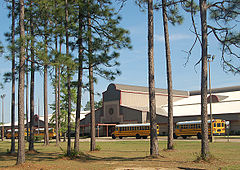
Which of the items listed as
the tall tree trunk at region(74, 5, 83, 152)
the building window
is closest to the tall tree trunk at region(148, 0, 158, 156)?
the tall tree trunk at region(74, 5, 83, 152)

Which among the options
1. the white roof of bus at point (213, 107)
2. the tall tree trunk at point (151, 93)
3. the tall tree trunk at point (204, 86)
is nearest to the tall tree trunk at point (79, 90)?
the tall tree trunk at point (151, 93)

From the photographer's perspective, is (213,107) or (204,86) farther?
(213,107)

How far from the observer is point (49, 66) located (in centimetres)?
1669

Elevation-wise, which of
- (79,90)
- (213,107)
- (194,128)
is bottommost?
(194,128)

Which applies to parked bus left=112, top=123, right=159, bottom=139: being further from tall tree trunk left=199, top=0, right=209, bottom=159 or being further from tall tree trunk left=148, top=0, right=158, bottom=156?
tall tree trunk left=199, top=0, right=209, bottom=159

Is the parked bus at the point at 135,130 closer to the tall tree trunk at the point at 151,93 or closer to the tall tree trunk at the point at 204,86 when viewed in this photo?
the tall tree trunk at the point at 151,93

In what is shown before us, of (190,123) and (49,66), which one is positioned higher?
(49,66)

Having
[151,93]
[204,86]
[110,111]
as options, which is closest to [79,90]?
[151,93]

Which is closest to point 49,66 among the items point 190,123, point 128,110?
point 190,123

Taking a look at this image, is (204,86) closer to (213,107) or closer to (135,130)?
(135,130)

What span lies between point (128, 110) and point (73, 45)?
179 feet

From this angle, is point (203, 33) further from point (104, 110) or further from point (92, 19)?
point (104, 110)

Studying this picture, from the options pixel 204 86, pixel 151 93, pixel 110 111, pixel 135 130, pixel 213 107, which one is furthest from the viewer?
pixel 110 111

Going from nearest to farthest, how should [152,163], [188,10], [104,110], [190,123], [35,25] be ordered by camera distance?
1. [152,163]
2. [188,10]
3. [35,25]
4. [190,123]
5. [104,110]
